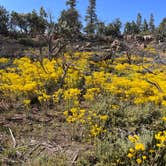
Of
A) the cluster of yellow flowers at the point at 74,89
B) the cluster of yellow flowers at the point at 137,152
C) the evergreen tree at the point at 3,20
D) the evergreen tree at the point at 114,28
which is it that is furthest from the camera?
the evergreen tree at the point at 114,28

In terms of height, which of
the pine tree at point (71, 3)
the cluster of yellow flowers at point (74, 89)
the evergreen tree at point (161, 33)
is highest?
the pine tree at point (71, 3)

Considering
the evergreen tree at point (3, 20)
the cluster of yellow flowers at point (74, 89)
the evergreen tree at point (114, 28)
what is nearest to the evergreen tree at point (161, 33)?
the evergreen tree at point (114, 28)

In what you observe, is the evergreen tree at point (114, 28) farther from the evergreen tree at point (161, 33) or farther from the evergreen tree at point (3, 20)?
the evergreen tree at point (3, 20)

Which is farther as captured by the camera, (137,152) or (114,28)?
(114,28)

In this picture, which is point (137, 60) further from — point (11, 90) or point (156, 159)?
point (156, 159)

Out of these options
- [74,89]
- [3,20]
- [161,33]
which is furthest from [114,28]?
[74,89]

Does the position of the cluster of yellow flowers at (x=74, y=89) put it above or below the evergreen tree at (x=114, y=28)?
below

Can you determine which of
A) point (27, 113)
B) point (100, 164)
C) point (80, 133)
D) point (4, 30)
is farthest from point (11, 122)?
point (4, 30)

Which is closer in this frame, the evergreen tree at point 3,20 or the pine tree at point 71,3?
the evergreen tree at point 3,20

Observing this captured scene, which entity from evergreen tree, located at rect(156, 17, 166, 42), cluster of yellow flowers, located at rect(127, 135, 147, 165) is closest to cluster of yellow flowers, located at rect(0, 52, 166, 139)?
cluster of yellow flowers, located at rect(127, 135, 147, 165)

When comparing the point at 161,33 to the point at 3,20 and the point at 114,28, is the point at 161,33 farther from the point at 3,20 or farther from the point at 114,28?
the point at 3,20

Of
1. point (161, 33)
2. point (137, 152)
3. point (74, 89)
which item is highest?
point (161, 33)

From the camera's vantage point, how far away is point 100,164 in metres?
4.29

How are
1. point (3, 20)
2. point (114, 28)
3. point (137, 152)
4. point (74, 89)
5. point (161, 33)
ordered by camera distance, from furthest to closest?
point (114, 28) → point (161, 33) → point (3, 20) → point (74, 89) → point (137, 152)
